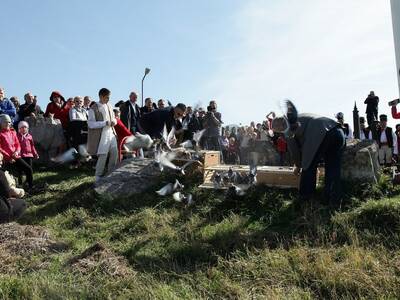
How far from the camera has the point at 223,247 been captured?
6605 millimetres

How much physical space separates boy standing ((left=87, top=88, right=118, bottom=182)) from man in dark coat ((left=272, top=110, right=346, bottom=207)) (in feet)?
12.0

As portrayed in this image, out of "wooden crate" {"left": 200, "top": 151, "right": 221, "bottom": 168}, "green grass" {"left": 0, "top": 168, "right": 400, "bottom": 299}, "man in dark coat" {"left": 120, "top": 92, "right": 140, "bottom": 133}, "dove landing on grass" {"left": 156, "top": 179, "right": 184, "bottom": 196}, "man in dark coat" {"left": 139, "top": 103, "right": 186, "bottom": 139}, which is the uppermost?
"man in dark coat" {"left": 120, "top": 92, "right": 140, "bottom": 133}

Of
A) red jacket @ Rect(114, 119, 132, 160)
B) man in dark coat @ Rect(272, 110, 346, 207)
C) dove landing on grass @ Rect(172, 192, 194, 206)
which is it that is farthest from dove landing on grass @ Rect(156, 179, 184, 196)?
man in dark coat @ Rect(272, 110, 346, 207)

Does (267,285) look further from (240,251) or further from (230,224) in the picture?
(230,224)

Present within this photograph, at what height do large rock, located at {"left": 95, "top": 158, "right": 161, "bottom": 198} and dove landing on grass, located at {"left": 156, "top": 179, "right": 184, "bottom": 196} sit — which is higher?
large rock, located at {"left": 95, "top": 158, "right": 161, "bottom": 198}

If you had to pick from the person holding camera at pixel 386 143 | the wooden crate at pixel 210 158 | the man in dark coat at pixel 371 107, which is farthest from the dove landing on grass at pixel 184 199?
the man in dark coat at pixel 371 107

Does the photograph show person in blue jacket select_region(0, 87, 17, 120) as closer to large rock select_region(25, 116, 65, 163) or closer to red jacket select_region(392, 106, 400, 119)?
large rock select_region(25, 116, 65, 163)

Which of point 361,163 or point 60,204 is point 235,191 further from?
point 60,204

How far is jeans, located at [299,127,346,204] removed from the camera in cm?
754

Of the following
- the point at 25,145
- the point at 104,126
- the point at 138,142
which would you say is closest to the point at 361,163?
the point at 138,142

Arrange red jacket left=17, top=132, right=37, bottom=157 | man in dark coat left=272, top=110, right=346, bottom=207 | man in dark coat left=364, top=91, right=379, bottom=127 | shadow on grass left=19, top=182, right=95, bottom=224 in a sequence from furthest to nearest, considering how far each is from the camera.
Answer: man in dark coat left=364, top=91, right=379, bottom=127, red jacket left=17, top=132, right=37, bottom=157, shadow on grass left=19, top=182, right=95, bottom=224, man in dark coat left=272, top=110, right=346, bottom=207

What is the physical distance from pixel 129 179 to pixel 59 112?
4.12 m

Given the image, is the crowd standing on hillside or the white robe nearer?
the crowd standing on hillside

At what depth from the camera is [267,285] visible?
5.47 m
